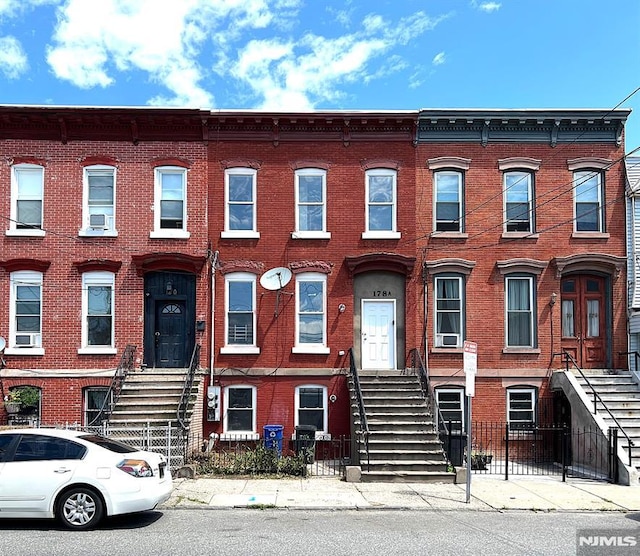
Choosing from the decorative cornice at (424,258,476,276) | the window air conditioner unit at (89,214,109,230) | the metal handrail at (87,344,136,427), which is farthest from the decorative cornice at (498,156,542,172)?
the metal handrail at (87,344,136,427)

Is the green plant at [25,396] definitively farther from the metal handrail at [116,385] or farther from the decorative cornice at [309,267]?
the decorative cornice at [309,267]

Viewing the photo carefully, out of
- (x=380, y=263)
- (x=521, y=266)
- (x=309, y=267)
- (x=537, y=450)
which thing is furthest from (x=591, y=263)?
(x=309, y=267)

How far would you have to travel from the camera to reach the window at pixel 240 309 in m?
19.0

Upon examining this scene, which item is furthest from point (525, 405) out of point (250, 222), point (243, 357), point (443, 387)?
point (250, 222)

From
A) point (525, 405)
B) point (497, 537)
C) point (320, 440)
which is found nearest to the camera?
point (497, 537)

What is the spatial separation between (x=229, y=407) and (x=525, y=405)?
8.34 m

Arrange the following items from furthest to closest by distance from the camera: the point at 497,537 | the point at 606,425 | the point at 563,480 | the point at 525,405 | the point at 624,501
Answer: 1. the point at 525,405
2. the point at 606,425
3. the point at 563,480
4. the point at 624,501
5. the point at 497,537

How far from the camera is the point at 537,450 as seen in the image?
18.5 m

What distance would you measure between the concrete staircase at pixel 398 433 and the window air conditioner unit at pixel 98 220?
826 cm

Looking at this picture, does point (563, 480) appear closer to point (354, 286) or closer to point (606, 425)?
point (606, 425)

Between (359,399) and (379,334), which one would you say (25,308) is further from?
(379,334)

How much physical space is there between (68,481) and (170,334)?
957 centimetres

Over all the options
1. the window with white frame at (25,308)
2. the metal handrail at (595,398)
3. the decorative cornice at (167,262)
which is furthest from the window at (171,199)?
the metal handrail at (595,398)

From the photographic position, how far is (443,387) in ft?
62.4
